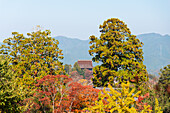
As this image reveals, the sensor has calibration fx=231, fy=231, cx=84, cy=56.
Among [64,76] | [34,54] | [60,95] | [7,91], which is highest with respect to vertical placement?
[34,54]

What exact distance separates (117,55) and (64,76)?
40.9ft

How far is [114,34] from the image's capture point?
2933 cm

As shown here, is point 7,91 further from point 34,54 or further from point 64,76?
point 34,54

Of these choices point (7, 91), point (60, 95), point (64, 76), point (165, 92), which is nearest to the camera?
point (7, 91)

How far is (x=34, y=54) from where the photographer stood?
22469 millimetres

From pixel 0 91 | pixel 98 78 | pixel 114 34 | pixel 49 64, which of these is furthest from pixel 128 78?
pixel 0 91

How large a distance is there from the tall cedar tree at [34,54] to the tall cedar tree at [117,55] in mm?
6793

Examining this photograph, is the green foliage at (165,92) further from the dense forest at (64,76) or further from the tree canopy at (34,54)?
the tree canopy at (34,54)

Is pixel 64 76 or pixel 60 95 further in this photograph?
pixel 60 95

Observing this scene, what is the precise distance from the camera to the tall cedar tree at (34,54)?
22.0 metres

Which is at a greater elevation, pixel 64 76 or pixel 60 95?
pixel 64 76

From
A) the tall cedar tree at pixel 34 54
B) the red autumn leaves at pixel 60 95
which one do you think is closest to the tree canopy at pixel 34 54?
the tall cedar tree at pixel 34 54

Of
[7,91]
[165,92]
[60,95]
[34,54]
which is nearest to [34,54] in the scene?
[34,54]

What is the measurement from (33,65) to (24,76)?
4.60 feet
